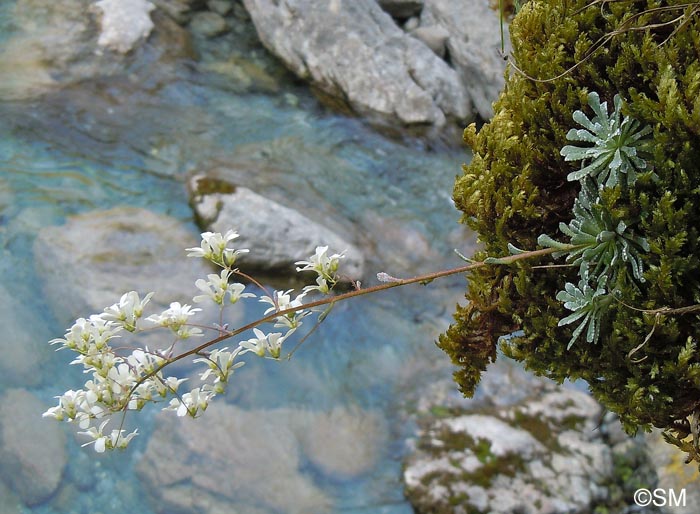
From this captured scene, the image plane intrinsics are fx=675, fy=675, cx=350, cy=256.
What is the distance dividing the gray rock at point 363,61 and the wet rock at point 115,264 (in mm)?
2670

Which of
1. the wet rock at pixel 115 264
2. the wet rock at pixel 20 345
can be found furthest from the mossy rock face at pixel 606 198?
the wet rock at pixel 20 345

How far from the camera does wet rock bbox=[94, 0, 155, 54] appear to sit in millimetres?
7445

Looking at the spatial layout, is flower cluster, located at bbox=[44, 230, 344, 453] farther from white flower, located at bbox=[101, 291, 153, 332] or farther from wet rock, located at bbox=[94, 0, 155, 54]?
wet rock, located at bbox=[94, 0, 155, 54]

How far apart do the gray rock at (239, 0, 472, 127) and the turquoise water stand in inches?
11.3

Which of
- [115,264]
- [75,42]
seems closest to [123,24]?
[75,42]

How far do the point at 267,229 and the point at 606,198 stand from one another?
3746 mm

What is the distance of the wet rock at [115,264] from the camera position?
513 centimetres

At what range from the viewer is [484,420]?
4.83 metres

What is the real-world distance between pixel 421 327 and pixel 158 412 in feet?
7.24

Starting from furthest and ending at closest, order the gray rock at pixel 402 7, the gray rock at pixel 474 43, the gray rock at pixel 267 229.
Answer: the gray rock at pixel 402 7
the gray rock at pixel 474 43
the gray rock at pixel 267 229

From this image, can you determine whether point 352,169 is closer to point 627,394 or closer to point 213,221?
point 213,221

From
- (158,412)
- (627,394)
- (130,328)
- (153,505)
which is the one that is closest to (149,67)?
(158,412)

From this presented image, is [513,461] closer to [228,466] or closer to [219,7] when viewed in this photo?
[228,466]

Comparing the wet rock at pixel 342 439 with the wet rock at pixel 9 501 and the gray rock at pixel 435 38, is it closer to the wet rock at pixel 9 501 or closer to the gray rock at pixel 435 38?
the wet rock at pixel 9 501
